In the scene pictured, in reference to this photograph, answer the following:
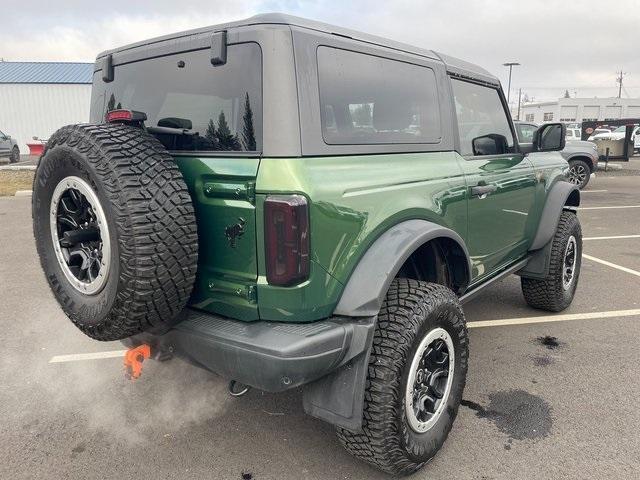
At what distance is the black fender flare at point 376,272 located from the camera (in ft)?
6.85

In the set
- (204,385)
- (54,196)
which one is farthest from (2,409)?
(54,196)

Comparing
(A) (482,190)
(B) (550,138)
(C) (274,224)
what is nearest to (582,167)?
(B) (550,138)

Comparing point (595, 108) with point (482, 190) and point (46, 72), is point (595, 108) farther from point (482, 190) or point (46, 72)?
point (482, 190)

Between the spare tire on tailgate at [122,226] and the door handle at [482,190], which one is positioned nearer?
the spare tire on tailgate at [122,226]

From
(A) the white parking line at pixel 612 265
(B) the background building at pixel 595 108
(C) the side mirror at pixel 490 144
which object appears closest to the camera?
(C) the side mirror at pixel 490 144

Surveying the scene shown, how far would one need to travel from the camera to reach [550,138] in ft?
12.6

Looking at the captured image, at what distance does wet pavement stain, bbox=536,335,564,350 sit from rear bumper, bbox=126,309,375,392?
2.24 meters

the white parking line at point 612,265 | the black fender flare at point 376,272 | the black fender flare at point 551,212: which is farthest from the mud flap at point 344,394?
the white parking line at point 612,265

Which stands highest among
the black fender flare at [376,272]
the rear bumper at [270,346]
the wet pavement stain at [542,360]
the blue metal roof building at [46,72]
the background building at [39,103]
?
the blue metal roof building at [46,72]

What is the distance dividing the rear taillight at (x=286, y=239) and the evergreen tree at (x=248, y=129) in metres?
0.27

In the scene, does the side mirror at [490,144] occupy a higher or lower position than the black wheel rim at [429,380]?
higher

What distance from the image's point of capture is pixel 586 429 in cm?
269

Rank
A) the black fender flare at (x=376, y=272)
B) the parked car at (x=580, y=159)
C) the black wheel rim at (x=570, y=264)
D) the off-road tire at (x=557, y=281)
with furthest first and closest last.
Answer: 1. the parked car at (x=580, y=159)
2. the black wheel rim at (x=570, y=264)
3. the off-road tire at (x=557, y=281)
4. the black fender flare at (x=376, y=272)

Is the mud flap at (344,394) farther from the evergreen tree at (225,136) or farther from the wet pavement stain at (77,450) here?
the wet pavement stain at (77,450)
